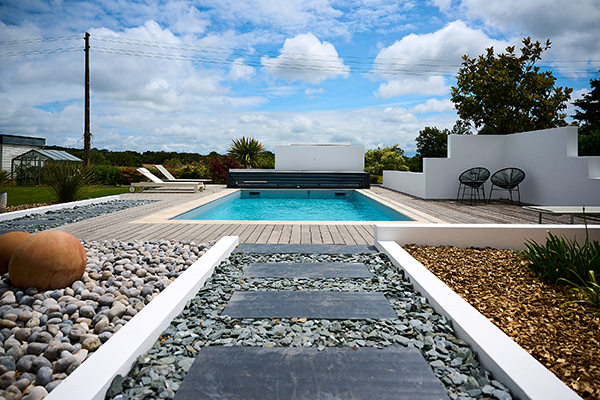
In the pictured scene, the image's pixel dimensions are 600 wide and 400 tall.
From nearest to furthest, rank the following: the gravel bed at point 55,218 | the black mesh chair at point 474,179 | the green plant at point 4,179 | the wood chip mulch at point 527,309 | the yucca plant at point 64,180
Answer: the wood chip mulch at point 527,309
the gravel bed at point 55,218
the green plant at point 4,179
the yucca plant at point 64,180
the black mesh chair at point 474,179

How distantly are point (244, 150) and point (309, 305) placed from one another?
1573cm

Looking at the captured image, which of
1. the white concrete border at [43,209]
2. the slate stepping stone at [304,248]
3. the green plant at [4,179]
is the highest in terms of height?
the green plant at [4,179]

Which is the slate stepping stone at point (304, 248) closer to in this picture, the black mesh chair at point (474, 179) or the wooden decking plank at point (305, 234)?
the wooden decking plank at point (305, 234)

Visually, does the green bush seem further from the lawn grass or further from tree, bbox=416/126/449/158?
tree, bbox=416/126/449/158

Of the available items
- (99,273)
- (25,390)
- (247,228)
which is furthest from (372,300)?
(247,228)

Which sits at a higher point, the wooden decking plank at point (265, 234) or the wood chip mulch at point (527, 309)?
the wooden decking plank at point (265, 234)

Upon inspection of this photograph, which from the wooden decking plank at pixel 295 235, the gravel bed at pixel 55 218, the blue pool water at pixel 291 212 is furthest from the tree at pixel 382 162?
the wooden decking plank at pixel 295 235

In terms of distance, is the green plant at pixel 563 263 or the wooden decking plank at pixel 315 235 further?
the wooden decking plank at pixel 315 235

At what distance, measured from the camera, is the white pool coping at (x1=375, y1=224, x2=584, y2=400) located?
3.89ft

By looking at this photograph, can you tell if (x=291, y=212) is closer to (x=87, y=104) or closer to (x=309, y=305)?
(x=309, y=305)

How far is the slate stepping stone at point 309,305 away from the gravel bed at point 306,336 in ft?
Result: 0.17

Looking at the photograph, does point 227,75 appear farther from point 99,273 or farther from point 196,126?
point 99,273

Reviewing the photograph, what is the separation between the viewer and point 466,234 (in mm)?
3398

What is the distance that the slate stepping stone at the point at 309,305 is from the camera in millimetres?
1906
